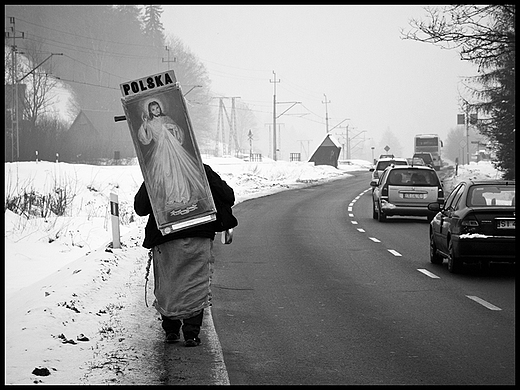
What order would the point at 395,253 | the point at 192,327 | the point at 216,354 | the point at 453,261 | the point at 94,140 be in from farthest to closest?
the point at 94,140 → the point at 395,253 → the point at 453,261 → the point at 192,327 → the point at 216,354

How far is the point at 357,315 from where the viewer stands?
10.2 metres

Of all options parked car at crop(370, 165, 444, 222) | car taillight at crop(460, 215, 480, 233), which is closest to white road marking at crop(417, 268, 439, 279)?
car taillight at crop(460, 215, 480, 233)

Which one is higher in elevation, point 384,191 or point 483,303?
point 384,191

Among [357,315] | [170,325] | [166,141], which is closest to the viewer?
[170,325]

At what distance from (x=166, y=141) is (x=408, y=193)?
1834 centimetres

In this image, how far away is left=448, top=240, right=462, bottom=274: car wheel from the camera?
13.9 meters

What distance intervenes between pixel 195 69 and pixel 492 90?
326 ft

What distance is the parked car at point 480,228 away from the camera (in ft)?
44.5

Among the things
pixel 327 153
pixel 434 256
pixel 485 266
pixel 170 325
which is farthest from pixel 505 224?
pixel 327 153

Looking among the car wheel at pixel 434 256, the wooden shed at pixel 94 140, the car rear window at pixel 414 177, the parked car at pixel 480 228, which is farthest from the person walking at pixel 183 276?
the wooden shed at pixel 94 140

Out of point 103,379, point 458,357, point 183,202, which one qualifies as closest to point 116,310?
point 183,202

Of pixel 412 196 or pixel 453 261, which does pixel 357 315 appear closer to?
pixel 453 261

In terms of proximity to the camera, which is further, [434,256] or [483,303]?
[434,256]

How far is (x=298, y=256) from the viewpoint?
1689 centimetres
